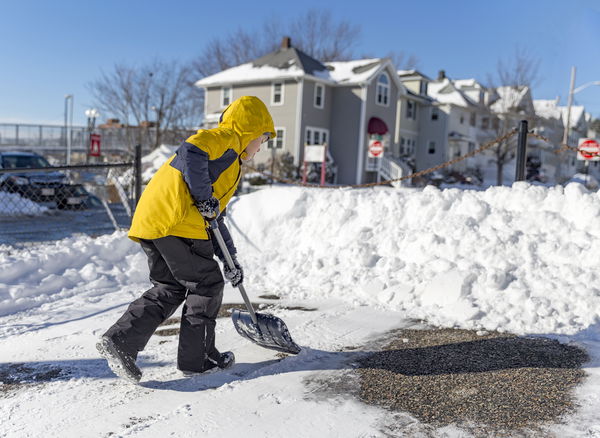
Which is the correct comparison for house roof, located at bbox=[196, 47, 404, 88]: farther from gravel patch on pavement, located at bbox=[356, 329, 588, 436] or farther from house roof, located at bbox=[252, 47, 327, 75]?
gravel patch on pavement, located at bbox=[356, 329, 588, 436]

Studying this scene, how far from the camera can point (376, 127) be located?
28922 millimetres

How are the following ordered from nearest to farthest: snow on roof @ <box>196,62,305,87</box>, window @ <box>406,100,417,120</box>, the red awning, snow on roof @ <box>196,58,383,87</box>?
snow on roof @ <box>196,62,305,87</box>, snow on roof @ <box>196,58,383,87</box>, the red awning, window @ <box>406,100,417,120</box>

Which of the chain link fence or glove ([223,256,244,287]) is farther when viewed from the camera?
the chain link fence

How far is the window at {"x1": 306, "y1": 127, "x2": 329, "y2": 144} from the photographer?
92.5 feet

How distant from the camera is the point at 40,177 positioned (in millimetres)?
13266

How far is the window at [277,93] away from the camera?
92.2 feet

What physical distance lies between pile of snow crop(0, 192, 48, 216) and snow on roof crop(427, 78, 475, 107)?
115 feet

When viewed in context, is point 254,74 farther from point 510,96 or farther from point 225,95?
point 510,96

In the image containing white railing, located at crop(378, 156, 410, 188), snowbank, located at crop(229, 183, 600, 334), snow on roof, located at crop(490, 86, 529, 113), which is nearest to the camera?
snowbank, located at crop(229, 183, 600, 334)

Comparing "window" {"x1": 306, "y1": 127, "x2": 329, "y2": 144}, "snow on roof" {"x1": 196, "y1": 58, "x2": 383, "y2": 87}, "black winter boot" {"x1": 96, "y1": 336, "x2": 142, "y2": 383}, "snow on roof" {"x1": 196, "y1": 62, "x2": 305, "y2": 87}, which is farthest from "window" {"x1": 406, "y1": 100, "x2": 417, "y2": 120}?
"black winter boot" {"x1": 96, "y1": 336, "x2": 142, "y2": 383}

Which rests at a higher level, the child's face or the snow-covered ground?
the child's face

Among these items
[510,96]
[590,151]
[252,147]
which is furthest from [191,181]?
[510,96]

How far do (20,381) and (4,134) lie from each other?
116 feet

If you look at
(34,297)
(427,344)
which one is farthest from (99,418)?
(34,297)
